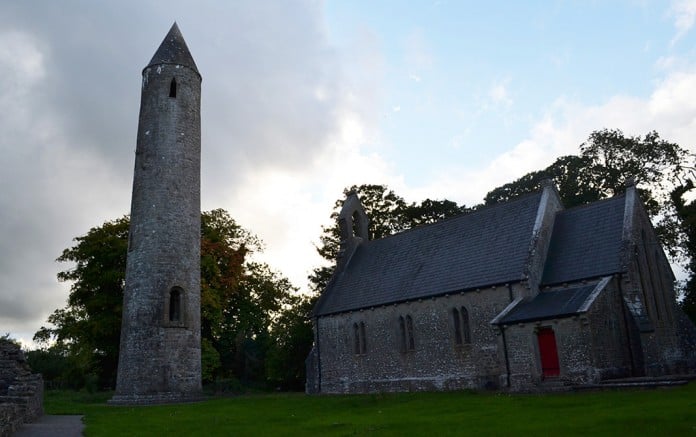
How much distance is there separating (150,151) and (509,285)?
20.0 metres

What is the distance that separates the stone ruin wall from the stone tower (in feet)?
21.1

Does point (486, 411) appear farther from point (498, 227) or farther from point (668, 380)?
point (498, 227)

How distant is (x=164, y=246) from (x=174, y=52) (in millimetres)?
11397

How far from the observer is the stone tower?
1176 inches

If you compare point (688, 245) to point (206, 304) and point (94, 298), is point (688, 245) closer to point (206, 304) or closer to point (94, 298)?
point (206, 304)

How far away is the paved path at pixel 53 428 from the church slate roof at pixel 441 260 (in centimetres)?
1613

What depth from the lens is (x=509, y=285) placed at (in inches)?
1010

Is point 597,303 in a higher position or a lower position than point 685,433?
higher

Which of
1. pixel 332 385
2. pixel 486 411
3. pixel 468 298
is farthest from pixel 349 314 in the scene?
pixel 486 411

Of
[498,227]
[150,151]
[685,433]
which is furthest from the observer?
[150,151]

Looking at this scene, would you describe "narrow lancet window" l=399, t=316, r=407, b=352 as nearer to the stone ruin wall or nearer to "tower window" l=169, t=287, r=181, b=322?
"tower window" l=169, t=287, r=181, b=322

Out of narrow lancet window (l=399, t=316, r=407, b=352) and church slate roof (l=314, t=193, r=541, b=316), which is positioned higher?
church slate roof (l=314, t=193, r=541, b=316)

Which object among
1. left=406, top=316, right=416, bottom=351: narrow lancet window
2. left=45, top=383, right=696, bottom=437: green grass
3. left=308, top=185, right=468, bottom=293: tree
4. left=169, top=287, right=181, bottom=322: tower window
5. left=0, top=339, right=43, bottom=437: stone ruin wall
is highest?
left=308, top=185, right=468, bottom=293: tree

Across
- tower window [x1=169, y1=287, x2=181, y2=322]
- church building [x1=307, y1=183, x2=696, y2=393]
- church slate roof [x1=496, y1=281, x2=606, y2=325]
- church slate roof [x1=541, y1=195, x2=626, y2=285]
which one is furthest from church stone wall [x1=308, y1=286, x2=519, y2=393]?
tower window [x1=169, y1=287, x2=181, y2=322]
